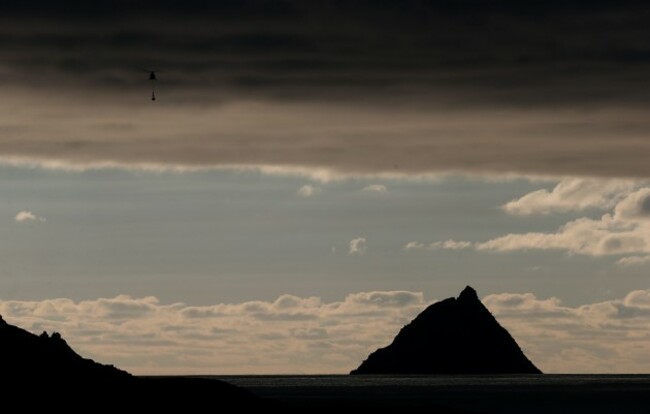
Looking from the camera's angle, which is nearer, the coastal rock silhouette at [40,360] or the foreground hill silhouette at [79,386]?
the foreground hill silhouette at [79,386]

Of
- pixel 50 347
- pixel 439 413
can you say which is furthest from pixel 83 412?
pixel 439 413

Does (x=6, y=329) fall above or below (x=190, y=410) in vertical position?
above

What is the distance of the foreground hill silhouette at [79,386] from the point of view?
12288 centimetres

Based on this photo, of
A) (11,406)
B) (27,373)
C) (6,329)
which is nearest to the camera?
(11,406)

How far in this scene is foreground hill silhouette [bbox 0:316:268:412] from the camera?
123 metres

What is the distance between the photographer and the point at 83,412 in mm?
120625

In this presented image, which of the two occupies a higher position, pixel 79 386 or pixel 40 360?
pixel 40 360

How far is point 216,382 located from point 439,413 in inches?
972

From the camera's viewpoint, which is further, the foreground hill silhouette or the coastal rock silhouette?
the coastal rock silhouette

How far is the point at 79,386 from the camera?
5010 inches

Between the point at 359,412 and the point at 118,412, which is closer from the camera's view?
the point at 118,412

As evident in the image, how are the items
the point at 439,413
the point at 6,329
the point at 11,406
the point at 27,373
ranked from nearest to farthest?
the point at 11,406 < the point at 27,373 < the point at 6,329 < the point at 439,413

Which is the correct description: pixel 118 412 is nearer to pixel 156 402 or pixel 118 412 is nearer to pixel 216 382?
pixel 156 402

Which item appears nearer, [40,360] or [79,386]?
[79,386]
